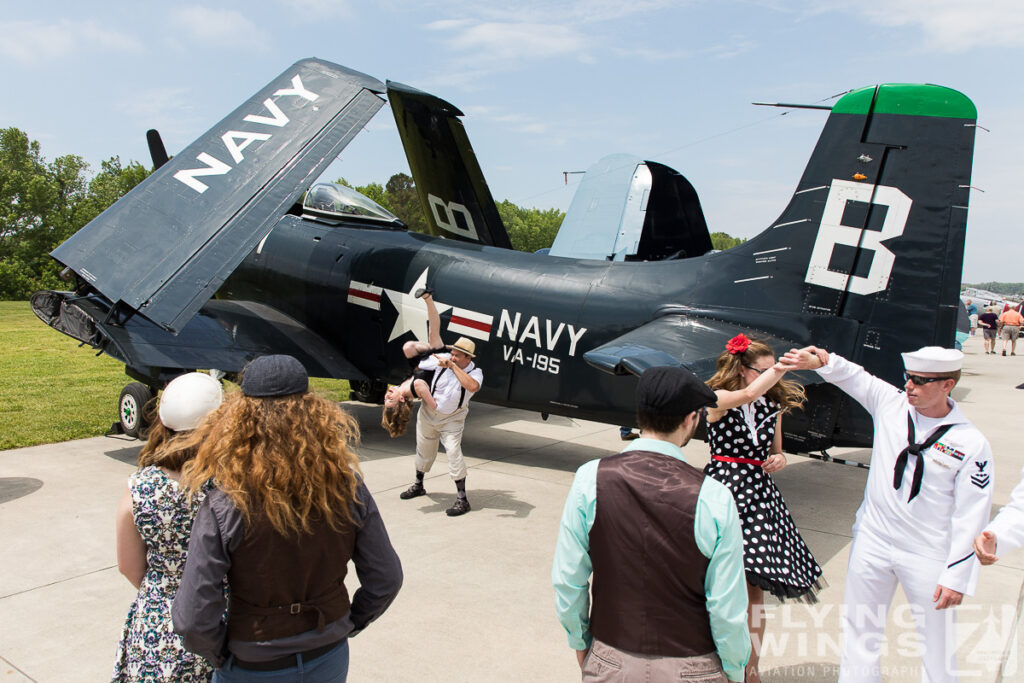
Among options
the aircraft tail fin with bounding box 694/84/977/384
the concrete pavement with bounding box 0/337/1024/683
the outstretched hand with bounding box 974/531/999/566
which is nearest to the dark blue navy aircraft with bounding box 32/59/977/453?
the aircraft tail fin with bounding box 694/84/977/384

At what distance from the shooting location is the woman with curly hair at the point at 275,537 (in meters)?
2.10

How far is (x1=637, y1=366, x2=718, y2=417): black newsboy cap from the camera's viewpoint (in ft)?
7.43

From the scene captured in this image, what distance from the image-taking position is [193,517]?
7.58 ft

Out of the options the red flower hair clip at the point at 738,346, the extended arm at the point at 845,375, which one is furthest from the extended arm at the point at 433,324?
the extended arm at the point at 845,375

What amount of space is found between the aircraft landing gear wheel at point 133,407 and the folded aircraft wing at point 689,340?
18.3ft

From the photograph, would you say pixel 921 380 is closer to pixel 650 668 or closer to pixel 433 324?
pixel 650 668

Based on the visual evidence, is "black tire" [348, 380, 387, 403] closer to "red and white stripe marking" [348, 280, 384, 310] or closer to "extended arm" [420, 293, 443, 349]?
"red and white stripe marking" [348, 280, 384, 310]

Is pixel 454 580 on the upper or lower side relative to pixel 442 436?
lower

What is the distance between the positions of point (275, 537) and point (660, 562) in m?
1.13

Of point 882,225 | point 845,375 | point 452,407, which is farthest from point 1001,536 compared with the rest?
point 452,407

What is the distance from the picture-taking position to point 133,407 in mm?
8758

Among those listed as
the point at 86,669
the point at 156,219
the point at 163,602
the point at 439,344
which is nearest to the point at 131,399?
the point at 156,219

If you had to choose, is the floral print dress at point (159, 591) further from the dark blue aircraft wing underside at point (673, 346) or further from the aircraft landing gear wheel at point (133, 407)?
the aircraft landing gear wheel at point (133, 407)

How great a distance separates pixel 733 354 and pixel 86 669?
3.80 metres
